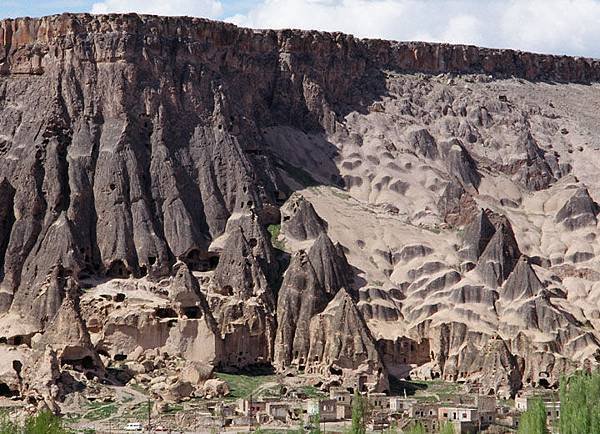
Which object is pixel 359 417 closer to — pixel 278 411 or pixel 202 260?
pixel 278 411

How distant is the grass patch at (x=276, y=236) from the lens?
139125mm

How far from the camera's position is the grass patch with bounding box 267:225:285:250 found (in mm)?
139125

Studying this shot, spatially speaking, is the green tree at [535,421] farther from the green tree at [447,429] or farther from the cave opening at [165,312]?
the cave opening at [165,312]

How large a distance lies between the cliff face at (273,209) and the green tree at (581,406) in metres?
23.3

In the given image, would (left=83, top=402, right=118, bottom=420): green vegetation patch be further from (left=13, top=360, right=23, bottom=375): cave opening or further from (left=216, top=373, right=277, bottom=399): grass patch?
(left=216, top=373, right=277, bottom=399): grass patch

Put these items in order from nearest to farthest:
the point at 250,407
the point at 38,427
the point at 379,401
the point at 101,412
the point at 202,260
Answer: the point at 38,427 → the point at 101,412 → the point at 250,407 → the point at 379,401 → the point at 202,260

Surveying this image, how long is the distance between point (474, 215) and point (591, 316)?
39.9 ft

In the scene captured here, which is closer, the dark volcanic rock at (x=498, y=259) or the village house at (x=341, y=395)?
the village house at (x=341, y=395)

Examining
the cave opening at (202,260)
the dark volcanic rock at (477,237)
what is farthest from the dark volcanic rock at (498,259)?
the cave opening at (202,260)

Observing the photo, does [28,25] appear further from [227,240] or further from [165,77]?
[227,240]

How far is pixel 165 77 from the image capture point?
5655 inches

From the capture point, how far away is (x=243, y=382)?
411ft

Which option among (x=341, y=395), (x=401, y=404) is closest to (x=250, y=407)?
(x=341, y=395)

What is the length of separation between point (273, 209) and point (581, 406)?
159 ft
